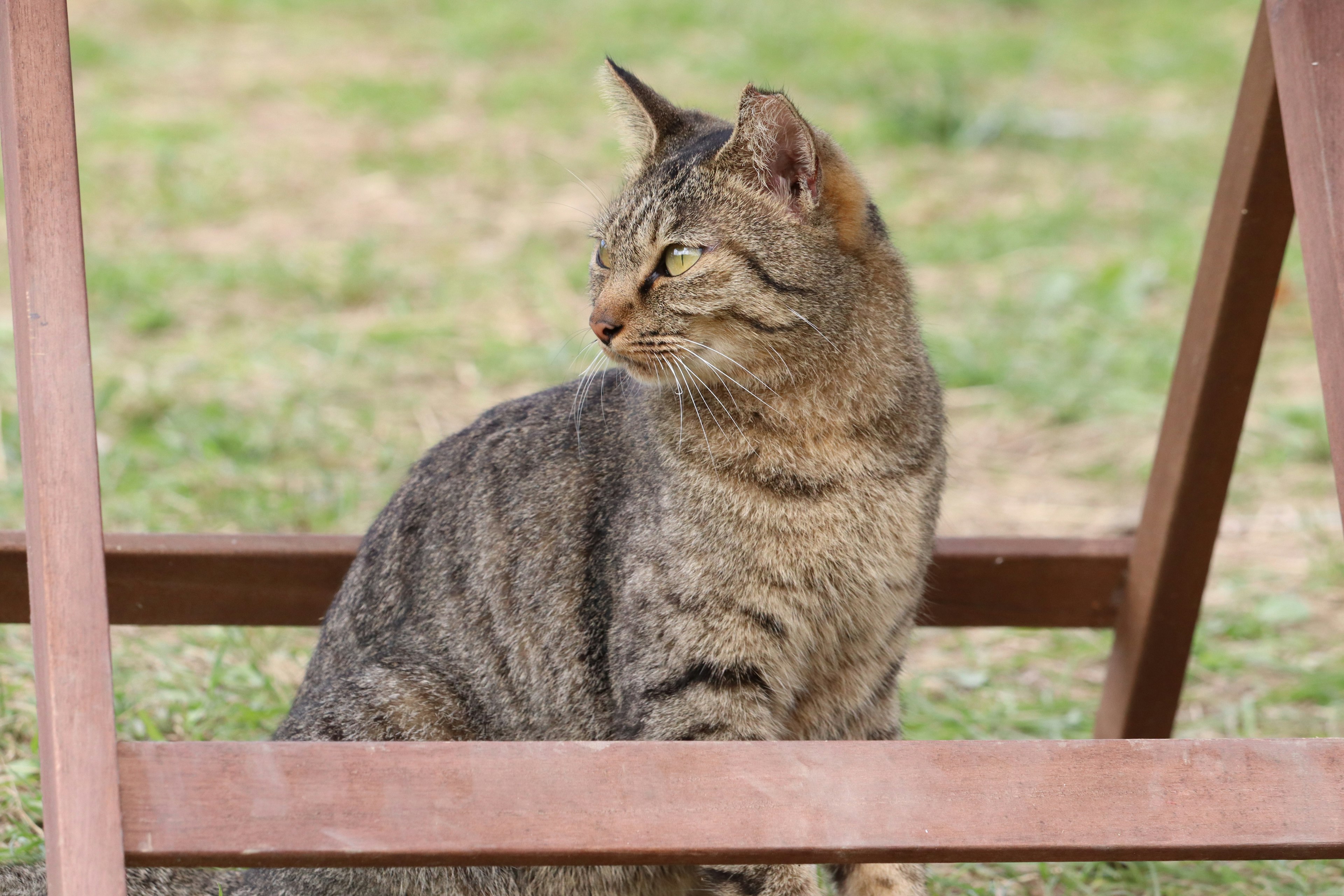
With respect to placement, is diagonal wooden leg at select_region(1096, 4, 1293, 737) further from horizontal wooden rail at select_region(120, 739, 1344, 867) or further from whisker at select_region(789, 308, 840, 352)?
horizontal wooden rail at select_region(120, 739, 1344, 867)

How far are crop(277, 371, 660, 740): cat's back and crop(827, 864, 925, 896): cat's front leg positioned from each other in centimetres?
51

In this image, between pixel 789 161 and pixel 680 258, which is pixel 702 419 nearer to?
pixel 680 258

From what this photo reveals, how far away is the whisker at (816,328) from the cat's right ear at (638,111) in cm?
50

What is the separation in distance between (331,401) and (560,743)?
11.8 ft

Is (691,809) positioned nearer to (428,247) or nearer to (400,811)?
(400,811)

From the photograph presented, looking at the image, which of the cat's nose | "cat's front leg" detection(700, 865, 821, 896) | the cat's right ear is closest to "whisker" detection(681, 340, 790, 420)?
the cat's nose

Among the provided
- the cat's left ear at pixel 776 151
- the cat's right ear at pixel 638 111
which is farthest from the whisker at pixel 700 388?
the cat's right ear at pixel 638 111

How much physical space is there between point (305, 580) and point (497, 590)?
60 cm

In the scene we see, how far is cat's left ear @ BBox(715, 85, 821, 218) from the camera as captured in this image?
212 cm

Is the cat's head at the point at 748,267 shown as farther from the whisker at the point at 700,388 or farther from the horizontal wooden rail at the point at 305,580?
the horizontal wooden rail at the point at 305,580

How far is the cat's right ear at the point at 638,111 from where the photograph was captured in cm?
240

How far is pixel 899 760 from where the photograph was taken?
1595 millimetres

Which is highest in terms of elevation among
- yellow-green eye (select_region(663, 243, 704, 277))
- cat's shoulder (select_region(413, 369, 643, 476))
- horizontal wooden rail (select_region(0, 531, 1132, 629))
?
yellow-green eye (select_region(663, 243, 704, 277))

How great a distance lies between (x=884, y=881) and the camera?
2.28m
